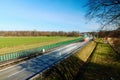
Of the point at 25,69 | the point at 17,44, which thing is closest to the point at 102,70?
the point at 25,69

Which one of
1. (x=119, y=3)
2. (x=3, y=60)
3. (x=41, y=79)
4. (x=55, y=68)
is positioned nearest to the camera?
(x=119, y=3)

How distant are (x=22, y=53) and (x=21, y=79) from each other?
22767 millimetres

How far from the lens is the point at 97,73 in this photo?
3181 cm

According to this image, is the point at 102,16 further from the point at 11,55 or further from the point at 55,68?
the point at 11,55

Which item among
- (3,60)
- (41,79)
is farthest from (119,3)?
(3,60)

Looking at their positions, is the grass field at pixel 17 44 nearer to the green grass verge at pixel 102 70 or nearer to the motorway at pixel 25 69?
the motorway at pixel 25 69

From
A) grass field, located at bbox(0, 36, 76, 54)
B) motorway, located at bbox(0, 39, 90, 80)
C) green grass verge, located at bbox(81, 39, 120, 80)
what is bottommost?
grass field, located at bbox(0, 36, 76, 54)

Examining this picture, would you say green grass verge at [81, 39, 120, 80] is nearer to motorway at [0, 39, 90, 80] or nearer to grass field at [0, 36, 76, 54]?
motorway at [0, 39, 90, 80]

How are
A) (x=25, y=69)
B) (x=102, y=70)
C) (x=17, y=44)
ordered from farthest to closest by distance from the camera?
(x=17, y=44) < (x=102, y=70) < (x=25, y=69)

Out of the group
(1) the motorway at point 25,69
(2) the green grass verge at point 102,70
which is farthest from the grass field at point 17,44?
(2) the green grass verge at point 102,70

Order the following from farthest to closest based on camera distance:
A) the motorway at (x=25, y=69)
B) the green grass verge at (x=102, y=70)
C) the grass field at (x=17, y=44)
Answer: the grass field at (x=17, y=44)
the green grass verge at (x=102, y=70)
the motorway at (x=25, y=69)

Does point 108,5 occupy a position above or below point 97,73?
above

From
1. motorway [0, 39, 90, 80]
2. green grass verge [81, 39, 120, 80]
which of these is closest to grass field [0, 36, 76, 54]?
motorway [0, 39, 90, 80]

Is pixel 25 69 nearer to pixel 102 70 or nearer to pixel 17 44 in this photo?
pixel 102 70
